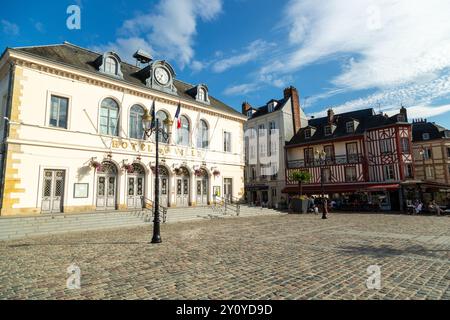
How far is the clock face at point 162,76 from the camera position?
65.3 feet

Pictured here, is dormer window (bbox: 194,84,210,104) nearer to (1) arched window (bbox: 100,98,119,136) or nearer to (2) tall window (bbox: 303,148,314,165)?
(1) arched window (bbox: 100,98,119,136)

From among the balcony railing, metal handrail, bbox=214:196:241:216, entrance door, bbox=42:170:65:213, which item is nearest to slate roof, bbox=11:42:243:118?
entrance door, bbox=42:170:65:213

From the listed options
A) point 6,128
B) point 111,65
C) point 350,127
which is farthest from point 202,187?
point 350,127

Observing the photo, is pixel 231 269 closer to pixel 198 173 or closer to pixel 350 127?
pixel 198 173

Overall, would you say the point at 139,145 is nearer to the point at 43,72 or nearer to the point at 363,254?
the point at 43,72

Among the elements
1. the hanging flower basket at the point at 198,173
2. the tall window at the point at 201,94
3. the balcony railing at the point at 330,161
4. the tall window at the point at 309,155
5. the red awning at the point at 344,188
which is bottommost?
the red awning at the point at 344,188

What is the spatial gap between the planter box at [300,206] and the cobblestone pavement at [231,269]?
1354cm

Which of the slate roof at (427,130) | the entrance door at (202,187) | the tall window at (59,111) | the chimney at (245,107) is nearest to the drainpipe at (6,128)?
the tall window at (59,111)

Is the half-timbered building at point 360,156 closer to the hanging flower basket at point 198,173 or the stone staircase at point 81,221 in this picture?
the hanging flower basket at point 198,173

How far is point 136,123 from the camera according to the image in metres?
18.2

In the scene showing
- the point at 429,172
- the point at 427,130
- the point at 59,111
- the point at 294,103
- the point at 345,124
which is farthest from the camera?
the point at 427,130

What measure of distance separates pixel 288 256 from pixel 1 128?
15569 mm

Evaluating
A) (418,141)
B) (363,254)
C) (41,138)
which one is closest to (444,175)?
(418,141)

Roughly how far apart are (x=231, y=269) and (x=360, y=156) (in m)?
Answer: 25.4
